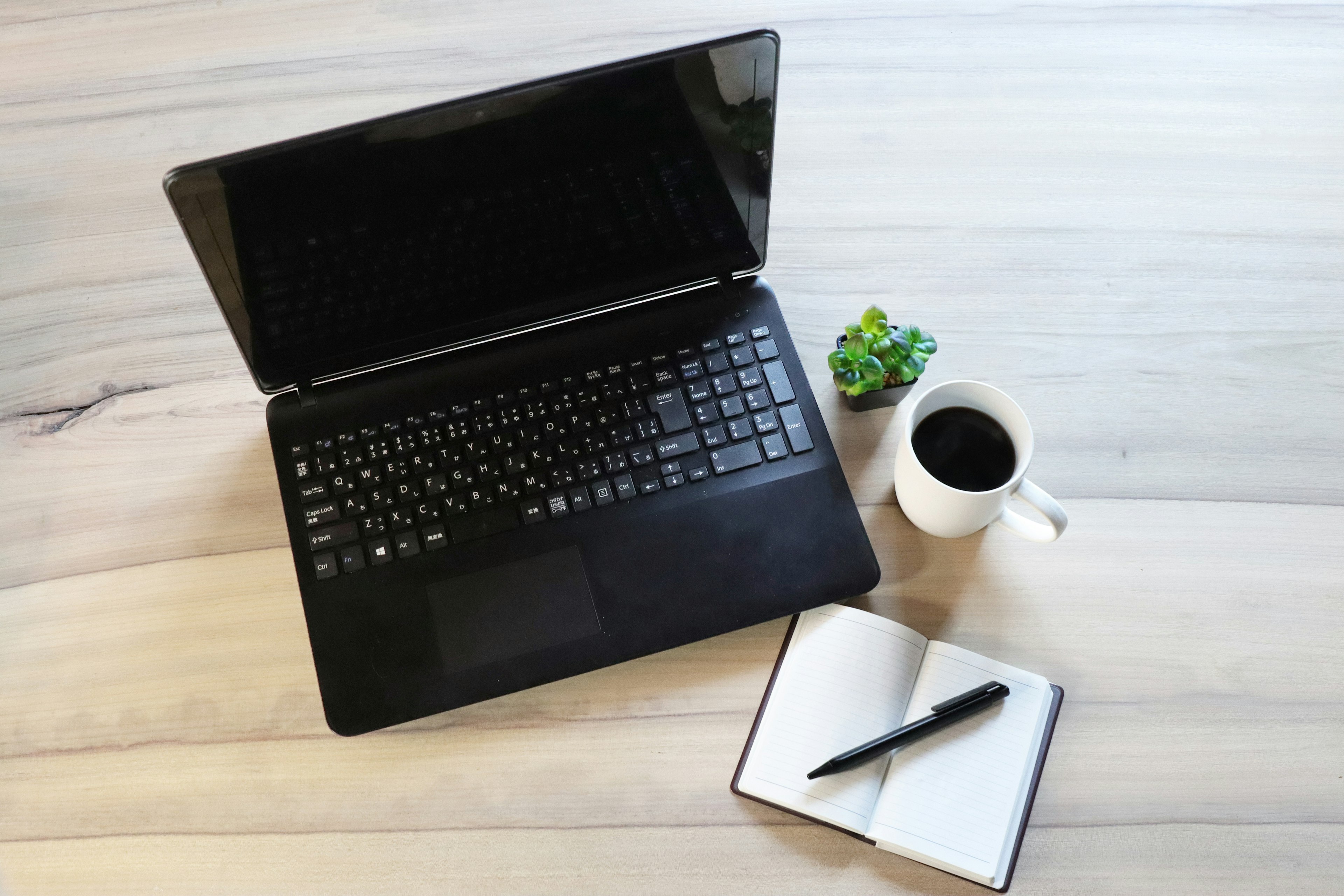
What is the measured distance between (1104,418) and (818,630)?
32 centimetres

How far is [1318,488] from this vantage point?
2.49ft

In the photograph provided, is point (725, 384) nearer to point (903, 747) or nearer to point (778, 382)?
point (778, 382)

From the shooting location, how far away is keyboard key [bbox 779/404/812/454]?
74 cm

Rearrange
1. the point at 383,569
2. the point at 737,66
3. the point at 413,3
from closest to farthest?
the point at 737,66, the point at 383,569, the point at 413,3

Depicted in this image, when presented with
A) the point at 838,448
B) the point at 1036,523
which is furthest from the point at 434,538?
the point at 1036,523

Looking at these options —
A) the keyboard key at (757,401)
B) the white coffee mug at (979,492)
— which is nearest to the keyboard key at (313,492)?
the keyboard key at (757,401)

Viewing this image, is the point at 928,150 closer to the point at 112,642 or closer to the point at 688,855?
the point at 688,855

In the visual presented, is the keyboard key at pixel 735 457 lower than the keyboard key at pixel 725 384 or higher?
lower

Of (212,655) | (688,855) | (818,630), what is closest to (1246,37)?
(818,630)

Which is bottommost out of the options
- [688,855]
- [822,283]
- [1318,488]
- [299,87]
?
[688,855]

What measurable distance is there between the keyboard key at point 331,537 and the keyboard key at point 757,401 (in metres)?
0.34

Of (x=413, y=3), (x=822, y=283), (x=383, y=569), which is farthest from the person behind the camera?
(x=413, y=3)

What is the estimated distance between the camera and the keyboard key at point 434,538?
28.2 inches

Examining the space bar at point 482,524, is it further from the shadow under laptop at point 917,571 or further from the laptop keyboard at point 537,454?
the shadow under laptop at point 917,571
